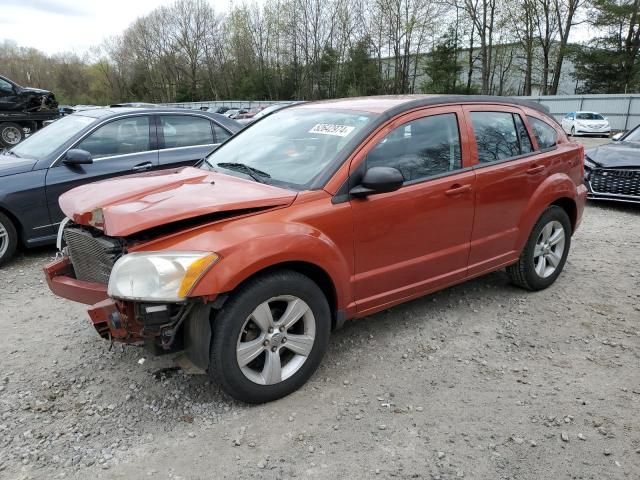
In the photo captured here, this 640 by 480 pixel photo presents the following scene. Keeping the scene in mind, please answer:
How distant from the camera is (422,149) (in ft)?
12.1

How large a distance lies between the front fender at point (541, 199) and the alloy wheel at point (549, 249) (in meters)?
0.23

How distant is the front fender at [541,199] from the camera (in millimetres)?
4359

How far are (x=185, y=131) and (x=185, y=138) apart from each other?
4.1 inches

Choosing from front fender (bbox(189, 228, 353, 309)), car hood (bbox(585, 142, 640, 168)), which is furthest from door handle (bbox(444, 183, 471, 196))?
car hood (bbox(585, 142, 640, 168))

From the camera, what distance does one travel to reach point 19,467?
2516 millimetres

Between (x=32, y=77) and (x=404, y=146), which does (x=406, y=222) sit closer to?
(x=404, y=146)

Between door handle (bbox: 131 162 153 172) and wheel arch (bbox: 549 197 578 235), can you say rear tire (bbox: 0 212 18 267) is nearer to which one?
door handle (bbox: 131 162 153 172)

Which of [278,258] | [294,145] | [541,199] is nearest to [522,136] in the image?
[541,199]

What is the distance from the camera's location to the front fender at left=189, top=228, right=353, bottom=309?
2.63 metres

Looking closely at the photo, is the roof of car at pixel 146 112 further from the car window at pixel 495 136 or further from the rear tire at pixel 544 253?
the rear tire at pixel 544 253

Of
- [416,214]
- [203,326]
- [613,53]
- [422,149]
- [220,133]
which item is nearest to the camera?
[203,326]

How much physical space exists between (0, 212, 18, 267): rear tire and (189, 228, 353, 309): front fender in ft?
12.9

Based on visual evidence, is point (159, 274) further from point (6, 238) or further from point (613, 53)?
point (613, 53)

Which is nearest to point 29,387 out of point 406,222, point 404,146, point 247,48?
point 406,222
